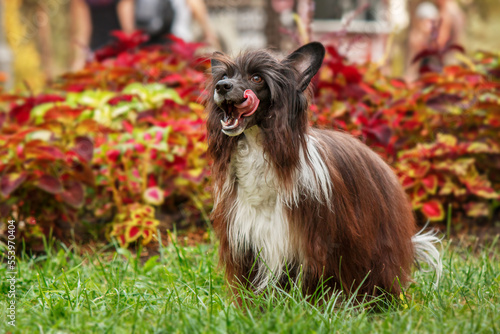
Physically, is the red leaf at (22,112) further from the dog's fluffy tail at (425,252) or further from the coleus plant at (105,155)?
the dog's fluffy tail at (425,252)

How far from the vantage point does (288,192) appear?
2598mm

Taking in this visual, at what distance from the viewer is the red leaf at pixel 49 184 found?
12.4 ft

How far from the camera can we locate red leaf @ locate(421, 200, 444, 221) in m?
4.25

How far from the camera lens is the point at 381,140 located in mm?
4410

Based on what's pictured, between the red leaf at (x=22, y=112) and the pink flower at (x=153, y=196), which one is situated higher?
the red leaf at (x=22, y=112)

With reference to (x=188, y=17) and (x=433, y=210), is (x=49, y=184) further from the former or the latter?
(x=188, y=17)

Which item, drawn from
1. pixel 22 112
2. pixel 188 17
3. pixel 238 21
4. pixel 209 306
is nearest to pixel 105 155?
pixel 22 112

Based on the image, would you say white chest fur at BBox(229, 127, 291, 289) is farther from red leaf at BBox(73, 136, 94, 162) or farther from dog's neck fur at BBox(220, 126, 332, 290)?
red leaf at BBox(73, 136, 94, 162)

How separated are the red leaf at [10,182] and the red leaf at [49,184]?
0.11 metres

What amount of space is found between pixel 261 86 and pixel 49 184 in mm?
1971

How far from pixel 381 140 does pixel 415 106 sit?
535 millimetres

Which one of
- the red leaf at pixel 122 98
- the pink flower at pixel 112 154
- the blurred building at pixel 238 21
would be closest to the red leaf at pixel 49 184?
the pink flower at pixel 112 154

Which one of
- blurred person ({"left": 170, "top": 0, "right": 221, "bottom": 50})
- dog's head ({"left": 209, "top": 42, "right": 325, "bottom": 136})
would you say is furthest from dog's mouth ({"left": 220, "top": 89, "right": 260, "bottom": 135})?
blurred person ({"left": 170, "top": 0, "right": 221, "bottom": 50})

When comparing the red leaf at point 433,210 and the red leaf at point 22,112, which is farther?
the red leaf at point 22,112
